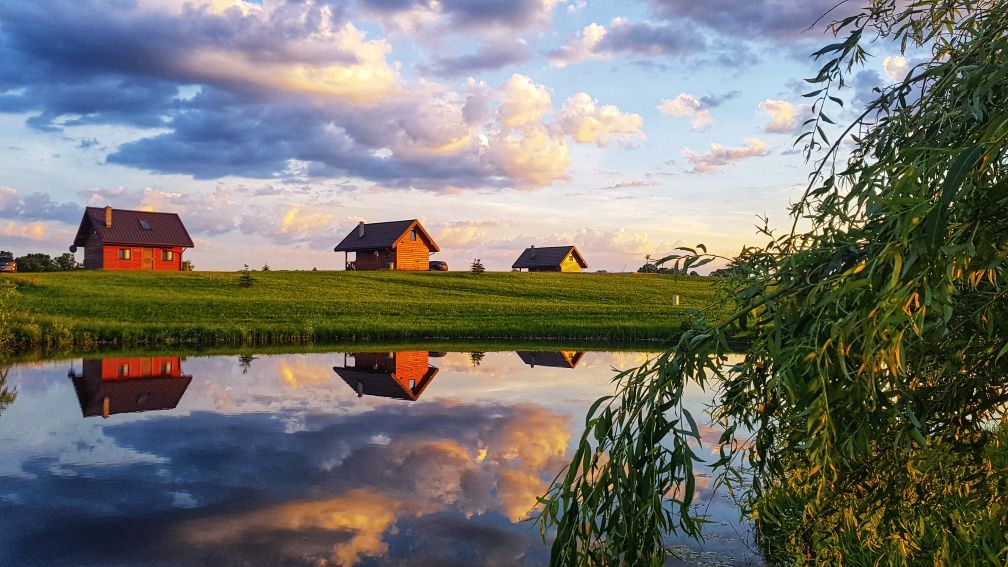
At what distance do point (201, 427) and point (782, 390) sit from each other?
715 inches

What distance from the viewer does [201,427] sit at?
60.8 feet

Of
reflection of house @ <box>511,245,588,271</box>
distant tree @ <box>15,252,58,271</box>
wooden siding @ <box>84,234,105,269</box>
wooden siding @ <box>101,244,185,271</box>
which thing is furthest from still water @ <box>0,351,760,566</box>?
reflection of house @ <box>511,245,588,271</box>

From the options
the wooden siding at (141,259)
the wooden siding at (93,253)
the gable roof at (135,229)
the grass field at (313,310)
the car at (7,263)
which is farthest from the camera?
the car at (7,263)

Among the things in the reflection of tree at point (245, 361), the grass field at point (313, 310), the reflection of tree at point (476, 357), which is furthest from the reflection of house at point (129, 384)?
the reflection of tree at point (476, 357)

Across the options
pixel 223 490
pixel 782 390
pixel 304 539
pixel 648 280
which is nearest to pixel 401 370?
pixel 223 490

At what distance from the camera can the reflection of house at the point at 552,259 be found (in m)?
98.1

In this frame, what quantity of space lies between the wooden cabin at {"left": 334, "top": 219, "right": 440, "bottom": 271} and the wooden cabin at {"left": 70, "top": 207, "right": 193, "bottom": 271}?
19.2 m

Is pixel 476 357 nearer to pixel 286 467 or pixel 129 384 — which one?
pixel 129 384

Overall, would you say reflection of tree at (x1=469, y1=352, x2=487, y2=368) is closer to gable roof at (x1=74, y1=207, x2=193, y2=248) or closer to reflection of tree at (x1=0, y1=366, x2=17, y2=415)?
reflection of tree at (x1=0, y1=366, x2=17, y2=415)

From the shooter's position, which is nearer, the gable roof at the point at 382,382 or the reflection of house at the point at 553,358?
the gable roof at the point at 382,382

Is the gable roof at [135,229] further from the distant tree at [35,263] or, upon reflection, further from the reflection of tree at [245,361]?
the reflection of tree at [245,361]

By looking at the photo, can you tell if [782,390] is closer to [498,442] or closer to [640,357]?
[498,442]

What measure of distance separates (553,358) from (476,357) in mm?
3944

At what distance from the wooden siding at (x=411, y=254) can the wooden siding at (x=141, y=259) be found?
23422 millimetres
